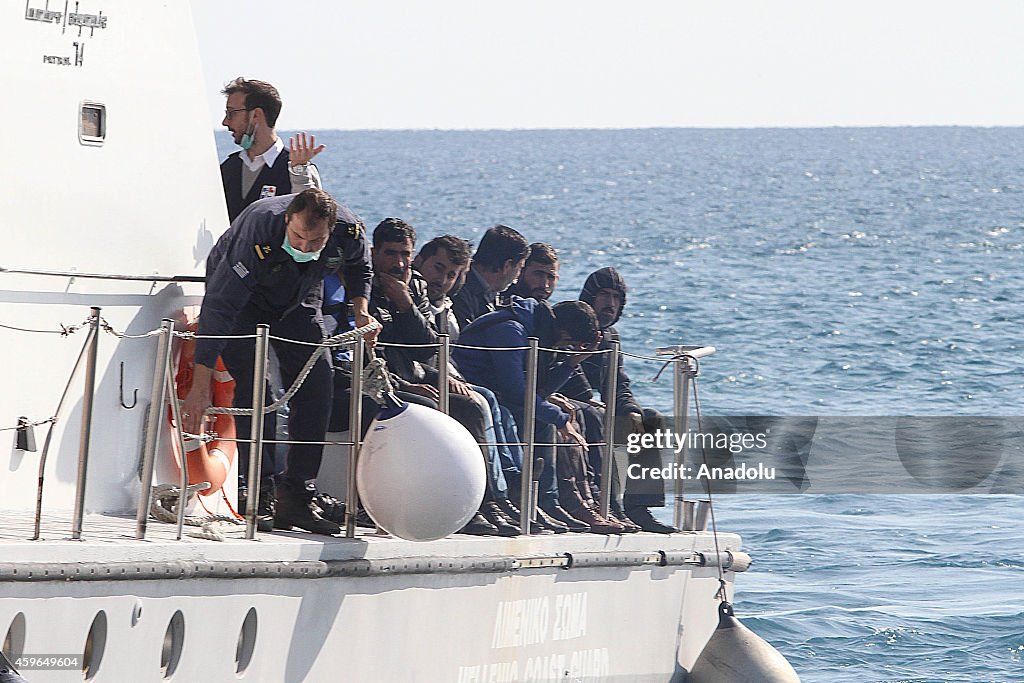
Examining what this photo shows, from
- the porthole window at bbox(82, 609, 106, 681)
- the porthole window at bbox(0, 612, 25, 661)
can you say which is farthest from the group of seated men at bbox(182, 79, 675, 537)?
the porthole window at bbox(0, 612, 25, 661)

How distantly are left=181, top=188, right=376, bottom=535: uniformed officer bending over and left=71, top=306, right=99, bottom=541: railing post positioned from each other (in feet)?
2.29

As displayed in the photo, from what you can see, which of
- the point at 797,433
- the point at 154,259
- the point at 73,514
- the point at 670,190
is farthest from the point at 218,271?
the point at 670,190

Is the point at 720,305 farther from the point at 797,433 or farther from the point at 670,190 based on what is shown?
the point at 670,190

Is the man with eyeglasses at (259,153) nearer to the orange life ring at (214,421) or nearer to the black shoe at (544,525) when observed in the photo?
the orange life ring at (214,421)

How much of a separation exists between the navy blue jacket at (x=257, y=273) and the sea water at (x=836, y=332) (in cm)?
538

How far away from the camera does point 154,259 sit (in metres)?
7.88

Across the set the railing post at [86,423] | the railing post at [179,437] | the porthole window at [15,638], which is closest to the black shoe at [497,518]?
the railing post at [179,437]

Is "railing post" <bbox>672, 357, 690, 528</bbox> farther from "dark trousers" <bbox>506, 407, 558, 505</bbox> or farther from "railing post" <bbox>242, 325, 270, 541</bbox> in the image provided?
"railing post" <bbox>242, 325, 270, 541</bbox>

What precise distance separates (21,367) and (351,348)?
4.02 ft

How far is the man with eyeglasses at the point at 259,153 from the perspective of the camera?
812 cm

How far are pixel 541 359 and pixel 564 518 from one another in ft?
2.42

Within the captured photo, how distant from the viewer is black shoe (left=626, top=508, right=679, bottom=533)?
9.86m

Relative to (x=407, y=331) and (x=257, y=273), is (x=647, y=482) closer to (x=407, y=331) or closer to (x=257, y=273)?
(x=407, y=331)

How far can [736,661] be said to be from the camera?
983cm
